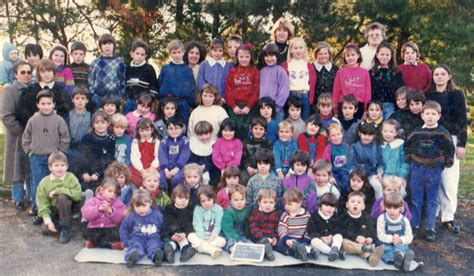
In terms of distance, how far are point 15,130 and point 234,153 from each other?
248cm

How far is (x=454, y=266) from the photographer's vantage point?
5.15 metres

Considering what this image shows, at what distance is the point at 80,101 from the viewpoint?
6273mm

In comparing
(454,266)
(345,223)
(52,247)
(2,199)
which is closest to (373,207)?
(345,223)

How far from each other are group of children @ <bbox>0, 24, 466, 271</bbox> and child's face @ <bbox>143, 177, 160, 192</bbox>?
0.4 inches

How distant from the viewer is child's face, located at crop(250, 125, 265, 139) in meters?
6.23

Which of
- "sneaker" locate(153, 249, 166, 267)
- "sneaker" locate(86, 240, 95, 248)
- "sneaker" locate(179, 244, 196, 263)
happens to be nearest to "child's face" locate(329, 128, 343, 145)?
"sneaker" locate(179, 244, 196, 263)

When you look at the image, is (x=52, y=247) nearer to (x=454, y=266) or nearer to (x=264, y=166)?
(x=264, y=166)

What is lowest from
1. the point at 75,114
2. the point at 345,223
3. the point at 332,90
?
the point at 345,223

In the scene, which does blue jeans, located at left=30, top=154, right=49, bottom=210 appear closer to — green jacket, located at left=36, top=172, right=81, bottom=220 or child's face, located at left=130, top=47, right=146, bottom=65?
green jacket, located at left=36, top=172, right=81, bottom=220

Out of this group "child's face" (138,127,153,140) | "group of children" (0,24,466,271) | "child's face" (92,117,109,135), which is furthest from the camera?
"child's face" (138,127,153,140)

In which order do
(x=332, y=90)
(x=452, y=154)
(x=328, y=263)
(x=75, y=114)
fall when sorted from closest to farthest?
1. (x=328, y=263)
2. (x=452, y=154)
3. (x=75, y=114)
4. (x=332, y=90)

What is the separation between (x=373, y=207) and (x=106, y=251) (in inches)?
103

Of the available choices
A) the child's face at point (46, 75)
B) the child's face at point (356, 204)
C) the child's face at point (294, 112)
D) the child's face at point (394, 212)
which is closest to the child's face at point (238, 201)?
the child's face at point (356, 204)

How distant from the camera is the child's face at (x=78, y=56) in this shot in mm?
6748
